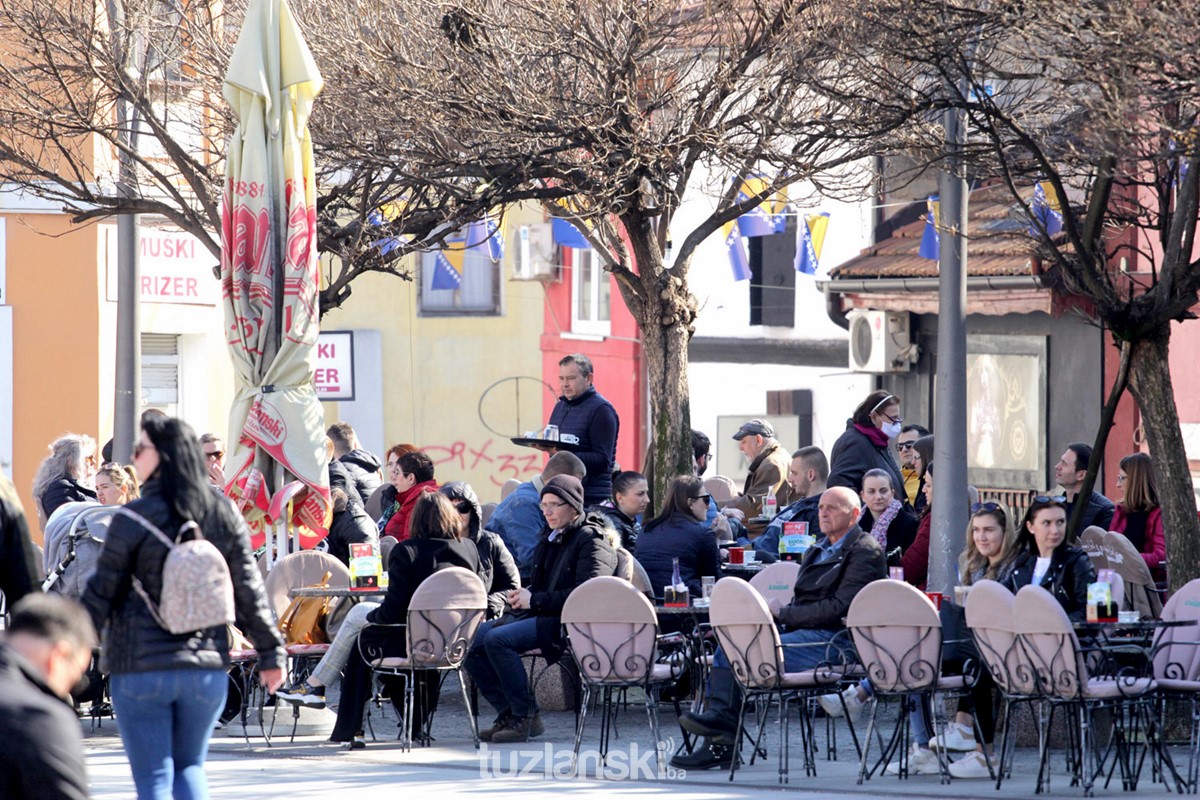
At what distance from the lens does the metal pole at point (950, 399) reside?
493 inches

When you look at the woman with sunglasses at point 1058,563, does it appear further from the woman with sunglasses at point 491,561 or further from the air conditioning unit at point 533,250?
the air conditioning unit at point 533,250

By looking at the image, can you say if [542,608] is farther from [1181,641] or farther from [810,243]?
[810,243]

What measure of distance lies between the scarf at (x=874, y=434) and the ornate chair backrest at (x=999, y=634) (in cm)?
523

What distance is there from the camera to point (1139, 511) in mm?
12742

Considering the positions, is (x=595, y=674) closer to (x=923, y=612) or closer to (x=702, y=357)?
(x=923, y=612)

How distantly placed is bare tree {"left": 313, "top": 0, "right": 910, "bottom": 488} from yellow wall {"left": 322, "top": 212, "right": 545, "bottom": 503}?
19643 mm

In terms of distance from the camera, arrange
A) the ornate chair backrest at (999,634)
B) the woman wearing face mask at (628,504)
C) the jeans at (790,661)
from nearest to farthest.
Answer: the ornate chair backrest at (999,634)
the jeans at (790,661)
the woman wearing face mask at (628,504)

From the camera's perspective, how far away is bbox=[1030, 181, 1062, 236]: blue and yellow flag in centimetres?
1260

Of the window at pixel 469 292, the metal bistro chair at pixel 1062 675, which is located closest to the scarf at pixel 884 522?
the metal bistro chair at pixel 1062 675

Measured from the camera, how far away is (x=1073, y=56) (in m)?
9.91

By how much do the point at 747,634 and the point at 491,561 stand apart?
2.23m

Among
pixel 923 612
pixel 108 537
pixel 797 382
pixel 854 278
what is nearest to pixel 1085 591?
pixel 923 612

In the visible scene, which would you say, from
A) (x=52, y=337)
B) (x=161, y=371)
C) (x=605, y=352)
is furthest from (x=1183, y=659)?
(x=605, y=352)

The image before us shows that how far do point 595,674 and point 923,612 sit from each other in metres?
1.88
